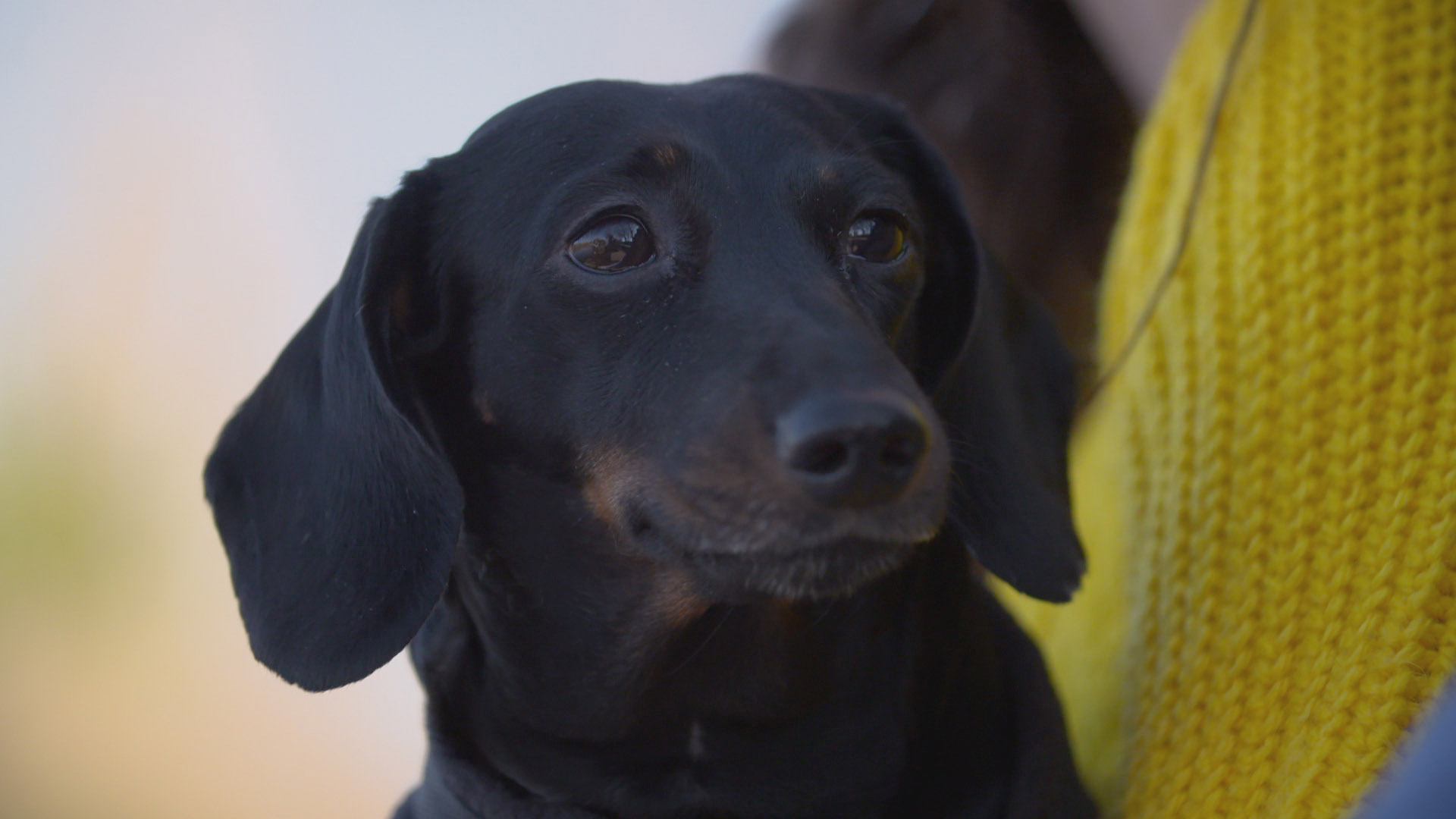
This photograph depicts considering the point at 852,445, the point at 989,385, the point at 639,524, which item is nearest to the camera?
the point at 852,445

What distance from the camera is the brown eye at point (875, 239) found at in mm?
1378

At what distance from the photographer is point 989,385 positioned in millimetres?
1494

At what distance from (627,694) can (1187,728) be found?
0.60 metres

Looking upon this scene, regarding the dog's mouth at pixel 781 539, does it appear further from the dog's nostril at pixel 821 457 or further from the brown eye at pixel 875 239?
the brown eye at pixel 875 239

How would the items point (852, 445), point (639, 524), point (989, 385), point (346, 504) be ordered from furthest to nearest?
point (989, 385) → point (346, 504) → point (639, 524) → point (852, 445)

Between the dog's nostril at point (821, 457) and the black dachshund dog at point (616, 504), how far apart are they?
180 mm

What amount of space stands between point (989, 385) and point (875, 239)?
25cm

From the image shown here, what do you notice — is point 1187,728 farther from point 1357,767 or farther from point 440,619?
point 440,619

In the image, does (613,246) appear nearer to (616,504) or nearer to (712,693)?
(616,504)

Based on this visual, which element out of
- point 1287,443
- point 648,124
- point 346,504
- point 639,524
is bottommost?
point 1287,443

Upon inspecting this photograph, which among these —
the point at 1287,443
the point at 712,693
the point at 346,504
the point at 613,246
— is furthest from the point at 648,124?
the point at 1287,443

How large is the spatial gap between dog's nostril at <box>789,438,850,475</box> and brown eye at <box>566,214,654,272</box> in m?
0.36

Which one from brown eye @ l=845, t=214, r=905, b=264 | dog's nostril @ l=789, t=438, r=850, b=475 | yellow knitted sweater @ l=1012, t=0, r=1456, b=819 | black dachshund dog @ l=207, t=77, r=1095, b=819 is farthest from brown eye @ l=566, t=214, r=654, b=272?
yellow knitted sweater @ l=1012, t=0, r=1456, b=819

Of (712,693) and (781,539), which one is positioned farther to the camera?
(712,693)
